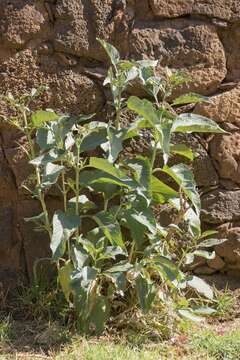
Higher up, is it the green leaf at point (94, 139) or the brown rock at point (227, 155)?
the green leaf at point (94, 139)

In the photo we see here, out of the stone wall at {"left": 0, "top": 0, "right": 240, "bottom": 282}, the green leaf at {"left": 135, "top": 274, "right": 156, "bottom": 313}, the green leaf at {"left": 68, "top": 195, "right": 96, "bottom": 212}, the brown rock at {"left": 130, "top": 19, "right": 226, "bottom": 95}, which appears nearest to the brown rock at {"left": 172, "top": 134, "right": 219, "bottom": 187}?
the stone wall at {"left": 0, "top": 0, "right": 240, "bottom": 282}

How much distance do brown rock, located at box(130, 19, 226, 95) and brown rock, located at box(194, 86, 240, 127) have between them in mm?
87

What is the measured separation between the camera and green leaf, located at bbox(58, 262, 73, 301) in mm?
3121

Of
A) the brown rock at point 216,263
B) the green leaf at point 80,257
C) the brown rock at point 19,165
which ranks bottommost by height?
the brown rock at point 216,263

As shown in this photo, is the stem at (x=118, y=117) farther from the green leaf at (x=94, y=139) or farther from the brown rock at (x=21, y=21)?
the brown rock at (x=21, y=21)

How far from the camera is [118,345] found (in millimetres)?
3064

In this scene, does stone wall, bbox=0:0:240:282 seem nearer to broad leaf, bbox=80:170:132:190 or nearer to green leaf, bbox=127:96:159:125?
broad leaf, bbox=80:170:132:190

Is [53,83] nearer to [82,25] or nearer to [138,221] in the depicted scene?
[82,25]

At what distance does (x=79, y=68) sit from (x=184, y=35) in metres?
0.55

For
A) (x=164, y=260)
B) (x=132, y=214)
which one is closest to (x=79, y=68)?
(x=132, y=214)

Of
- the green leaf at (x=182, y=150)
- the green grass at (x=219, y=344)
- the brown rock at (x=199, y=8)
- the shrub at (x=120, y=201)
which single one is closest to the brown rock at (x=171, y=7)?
the brown rock at (x=199, y=8)

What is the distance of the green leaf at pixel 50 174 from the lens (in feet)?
9.97

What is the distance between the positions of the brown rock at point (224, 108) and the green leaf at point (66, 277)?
1.05 metres

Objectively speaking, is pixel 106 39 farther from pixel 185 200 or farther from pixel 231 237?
pixel 231 237
